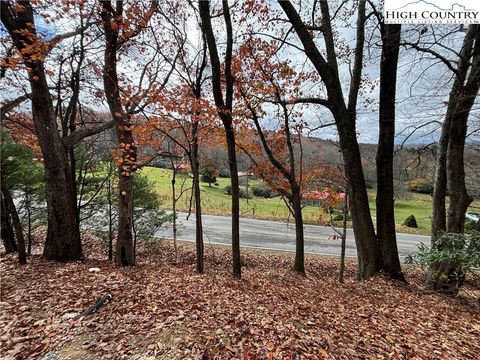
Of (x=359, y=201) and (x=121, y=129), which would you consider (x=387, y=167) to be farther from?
(x=121, y=129)

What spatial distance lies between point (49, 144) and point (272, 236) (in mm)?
12032

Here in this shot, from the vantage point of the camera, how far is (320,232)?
16969mm

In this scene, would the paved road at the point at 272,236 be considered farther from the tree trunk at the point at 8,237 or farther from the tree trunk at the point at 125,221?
the tree trunk at the point at 8,237

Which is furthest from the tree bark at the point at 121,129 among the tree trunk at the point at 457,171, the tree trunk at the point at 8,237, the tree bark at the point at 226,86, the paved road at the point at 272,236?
the tree trunk at the point at 457,171

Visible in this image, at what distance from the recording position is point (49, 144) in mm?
5789

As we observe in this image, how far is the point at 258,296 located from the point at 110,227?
6.68 metres

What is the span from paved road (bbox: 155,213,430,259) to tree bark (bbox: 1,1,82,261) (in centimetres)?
677

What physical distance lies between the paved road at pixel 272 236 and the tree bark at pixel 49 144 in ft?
22.2

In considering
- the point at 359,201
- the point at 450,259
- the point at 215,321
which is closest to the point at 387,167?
the point at 359,201

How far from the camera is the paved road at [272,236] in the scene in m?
13.5

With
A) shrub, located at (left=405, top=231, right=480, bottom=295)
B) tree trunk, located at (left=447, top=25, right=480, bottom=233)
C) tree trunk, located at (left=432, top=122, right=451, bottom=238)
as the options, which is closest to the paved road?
tree trunk, located at (left=432, top=122, right=451, bottom=238)

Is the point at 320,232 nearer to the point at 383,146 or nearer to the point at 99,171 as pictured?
the point at 383,146

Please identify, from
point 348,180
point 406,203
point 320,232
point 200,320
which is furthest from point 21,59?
point 406,203

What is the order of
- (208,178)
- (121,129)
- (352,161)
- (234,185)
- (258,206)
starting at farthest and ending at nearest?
1. (208,178)
2. (258,206)
3. (121,129)
4. (234,185)
5. (352,161)
